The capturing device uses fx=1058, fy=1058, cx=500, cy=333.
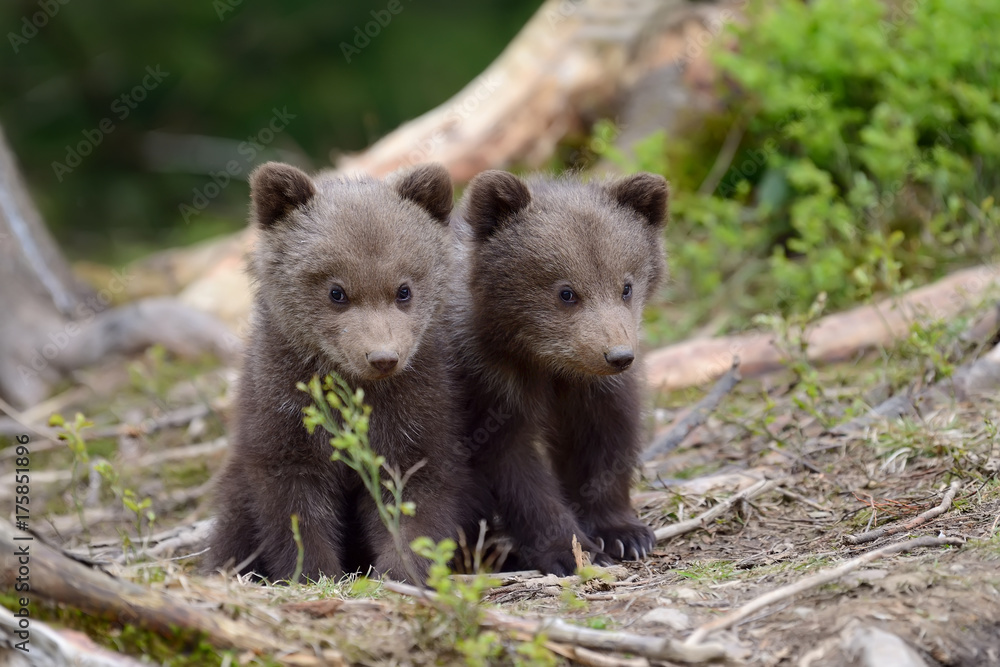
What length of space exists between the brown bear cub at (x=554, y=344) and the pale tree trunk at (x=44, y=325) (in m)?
4.59

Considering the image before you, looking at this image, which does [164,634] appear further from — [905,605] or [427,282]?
[905,605]

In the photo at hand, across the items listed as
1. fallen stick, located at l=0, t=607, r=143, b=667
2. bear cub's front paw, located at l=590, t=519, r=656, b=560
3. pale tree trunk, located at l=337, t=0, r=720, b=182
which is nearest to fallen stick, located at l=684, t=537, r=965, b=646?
bear cub's front paw, located at l=590, t=519, r=656, b=560

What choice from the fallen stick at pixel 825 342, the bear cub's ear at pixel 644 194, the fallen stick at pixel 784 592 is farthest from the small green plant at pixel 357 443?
the fallen stick at pixel 825 342

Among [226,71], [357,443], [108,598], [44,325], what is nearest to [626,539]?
[357,443]

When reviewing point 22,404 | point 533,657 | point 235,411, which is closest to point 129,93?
point 22,404

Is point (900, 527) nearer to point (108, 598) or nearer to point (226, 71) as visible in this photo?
point (108, 598)

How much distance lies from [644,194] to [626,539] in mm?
1766

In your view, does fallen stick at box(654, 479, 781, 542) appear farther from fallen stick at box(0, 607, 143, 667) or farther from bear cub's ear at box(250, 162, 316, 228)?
fallen stick at box(0, 607, 143, 667)

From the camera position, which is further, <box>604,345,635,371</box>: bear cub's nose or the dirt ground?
<box>604,345,635,371</box>: bear cub's nose

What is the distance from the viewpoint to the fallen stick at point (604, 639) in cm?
334

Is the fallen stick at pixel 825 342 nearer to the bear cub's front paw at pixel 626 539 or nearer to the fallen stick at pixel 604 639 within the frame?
the bear cub's front paw at pixel 626 539

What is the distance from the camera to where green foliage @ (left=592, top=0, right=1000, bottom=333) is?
26.9ft

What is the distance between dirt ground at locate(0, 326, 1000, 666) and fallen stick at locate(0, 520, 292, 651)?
0.05 metres

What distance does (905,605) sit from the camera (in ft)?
12.1
